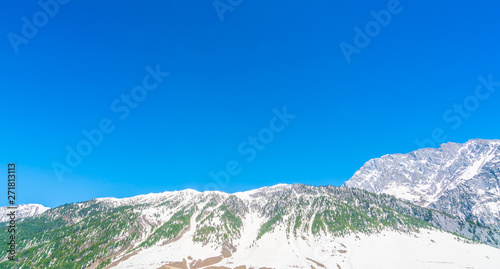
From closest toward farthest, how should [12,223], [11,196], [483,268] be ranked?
[11,196] < [12,223] < [483,268]

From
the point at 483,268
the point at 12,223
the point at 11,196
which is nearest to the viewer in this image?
the point at 11,196

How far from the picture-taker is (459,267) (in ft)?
655

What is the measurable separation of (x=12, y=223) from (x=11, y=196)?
534 inches

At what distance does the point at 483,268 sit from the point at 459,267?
1581cm

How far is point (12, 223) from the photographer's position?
300ft

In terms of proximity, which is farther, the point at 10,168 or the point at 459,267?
the point at 459,267

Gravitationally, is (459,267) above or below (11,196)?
below

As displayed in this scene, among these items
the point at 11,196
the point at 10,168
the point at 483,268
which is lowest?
the point at 483,268

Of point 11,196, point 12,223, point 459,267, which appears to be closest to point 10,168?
point 11,196

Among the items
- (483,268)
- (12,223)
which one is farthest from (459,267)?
(12,223)

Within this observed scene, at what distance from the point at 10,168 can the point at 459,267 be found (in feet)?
910

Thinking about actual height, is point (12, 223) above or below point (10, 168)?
below

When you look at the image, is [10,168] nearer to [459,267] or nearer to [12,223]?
[12,223]

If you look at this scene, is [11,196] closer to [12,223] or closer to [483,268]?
[12,223]
